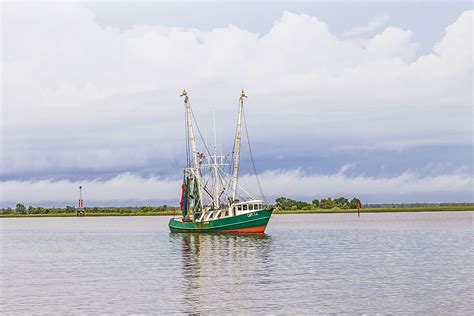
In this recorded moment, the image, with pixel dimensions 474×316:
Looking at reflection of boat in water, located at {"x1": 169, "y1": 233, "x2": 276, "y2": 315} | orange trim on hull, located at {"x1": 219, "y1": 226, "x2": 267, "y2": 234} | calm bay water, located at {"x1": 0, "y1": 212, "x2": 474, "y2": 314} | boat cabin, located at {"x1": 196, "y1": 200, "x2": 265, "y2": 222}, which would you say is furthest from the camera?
orange trim on hull, located at {"x1": 219, "y1": 226, "x2": 267, "y2": 234}

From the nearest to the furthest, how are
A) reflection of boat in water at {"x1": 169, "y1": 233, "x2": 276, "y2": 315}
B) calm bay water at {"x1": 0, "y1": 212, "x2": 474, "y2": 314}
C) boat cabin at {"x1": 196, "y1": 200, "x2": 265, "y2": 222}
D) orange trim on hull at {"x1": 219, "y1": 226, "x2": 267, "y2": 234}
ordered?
calm bay water at {"x1": 0, "y1": 212, "x2": 474, "y2": 314} → reflection of boat in water at {"x1": 169, "y1": 233, "x2": 276, "y2": 315} → boat cabin at {"x1": 196, "y1": 200, "x2": 265, "y2": 222} → orange trim on hull at {"x1": 219, "y1": 226, "x2": 267, "y2": 234}

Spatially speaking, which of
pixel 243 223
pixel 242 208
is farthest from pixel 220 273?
pixel 242 208

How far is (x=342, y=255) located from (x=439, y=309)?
4399 centimetres

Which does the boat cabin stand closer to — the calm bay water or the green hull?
the green hull

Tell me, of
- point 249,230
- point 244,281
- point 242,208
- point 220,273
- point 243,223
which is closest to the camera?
point 244,281

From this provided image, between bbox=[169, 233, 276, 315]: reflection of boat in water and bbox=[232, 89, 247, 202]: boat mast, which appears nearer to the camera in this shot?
bbox=[169, 233, 276, 315]: reflection of boat in water

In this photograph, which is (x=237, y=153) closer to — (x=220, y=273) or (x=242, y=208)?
(x=242, y=208)

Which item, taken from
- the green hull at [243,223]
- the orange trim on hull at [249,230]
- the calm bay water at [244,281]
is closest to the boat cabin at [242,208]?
the green hull at [243,223]

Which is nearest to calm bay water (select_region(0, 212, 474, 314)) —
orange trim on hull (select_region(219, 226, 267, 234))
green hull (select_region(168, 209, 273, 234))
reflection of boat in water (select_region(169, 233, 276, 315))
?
reflection of boat in water (select_region(169, 233, 276, 315))

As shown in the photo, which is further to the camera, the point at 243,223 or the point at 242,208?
the point at 242,208

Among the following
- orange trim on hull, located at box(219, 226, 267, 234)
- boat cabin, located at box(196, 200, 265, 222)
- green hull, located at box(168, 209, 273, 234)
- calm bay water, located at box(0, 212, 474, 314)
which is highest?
boat cabin, located at box(196, 200, 265, 222)

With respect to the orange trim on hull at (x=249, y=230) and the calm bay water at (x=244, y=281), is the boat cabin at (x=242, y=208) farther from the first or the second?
the calm bay water at (x=244, y=281)

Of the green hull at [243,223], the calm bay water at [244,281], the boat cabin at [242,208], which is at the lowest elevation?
the calm bay water at [244,281]

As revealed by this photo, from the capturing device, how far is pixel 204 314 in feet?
142
